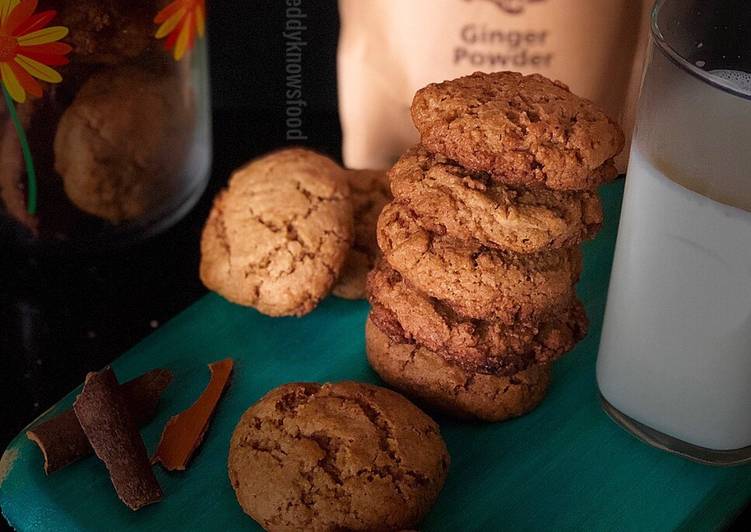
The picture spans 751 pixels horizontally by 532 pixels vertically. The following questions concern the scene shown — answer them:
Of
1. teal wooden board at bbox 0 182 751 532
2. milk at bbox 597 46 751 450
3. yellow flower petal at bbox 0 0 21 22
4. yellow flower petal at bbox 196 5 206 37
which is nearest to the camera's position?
milk at bbox 597 46 751 450

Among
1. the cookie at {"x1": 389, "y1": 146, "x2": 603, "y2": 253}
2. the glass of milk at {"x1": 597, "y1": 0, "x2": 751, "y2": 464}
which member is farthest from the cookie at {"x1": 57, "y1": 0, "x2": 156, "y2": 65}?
→ the glass of milk at {"x1": 597, "y1": 0, "x2": 751, "y2": 464}

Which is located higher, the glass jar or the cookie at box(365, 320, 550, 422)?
the glass jar

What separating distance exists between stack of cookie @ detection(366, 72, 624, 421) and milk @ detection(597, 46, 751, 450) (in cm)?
5

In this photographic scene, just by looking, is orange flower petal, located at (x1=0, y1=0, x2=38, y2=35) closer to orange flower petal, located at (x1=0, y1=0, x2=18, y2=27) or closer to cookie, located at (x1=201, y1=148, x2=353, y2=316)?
orange flower petal, located at (x1=0, y1=0, x2=18, y2=27)

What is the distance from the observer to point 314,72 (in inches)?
62.1

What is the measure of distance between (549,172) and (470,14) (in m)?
0.47

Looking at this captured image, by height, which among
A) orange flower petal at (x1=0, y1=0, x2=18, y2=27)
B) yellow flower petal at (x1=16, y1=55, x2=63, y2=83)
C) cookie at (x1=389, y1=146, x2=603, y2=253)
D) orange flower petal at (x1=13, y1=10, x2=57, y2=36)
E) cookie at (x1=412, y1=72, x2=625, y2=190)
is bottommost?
cookie at (x1=389, y1=146, x2=603, y2=253)

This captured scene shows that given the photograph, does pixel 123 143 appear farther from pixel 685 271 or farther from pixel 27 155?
pixel 685 271

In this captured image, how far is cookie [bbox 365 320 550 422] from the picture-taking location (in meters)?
1.04

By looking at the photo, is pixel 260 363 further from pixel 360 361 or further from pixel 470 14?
pixel 470 14

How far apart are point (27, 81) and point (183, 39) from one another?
8.4 inches

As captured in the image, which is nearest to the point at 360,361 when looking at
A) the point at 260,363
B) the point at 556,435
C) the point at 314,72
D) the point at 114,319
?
the point at 260,363

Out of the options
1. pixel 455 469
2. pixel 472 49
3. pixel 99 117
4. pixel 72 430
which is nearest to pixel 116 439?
pixel 72 430

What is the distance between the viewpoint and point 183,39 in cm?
128
